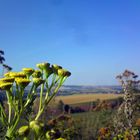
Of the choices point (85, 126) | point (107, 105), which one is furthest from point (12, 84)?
point (107, 105)

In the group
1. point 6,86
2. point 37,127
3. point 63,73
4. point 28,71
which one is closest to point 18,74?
point 28,71

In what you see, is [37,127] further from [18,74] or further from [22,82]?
[18,74]

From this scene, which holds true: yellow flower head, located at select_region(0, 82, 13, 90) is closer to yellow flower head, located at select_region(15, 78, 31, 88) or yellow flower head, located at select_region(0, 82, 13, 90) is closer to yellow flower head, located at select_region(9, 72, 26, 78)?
yellow flower head, located at select_region(15, 78, 31, 88)

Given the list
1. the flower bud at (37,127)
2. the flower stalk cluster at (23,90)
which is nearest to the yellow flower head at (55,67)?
the flower stalk cluster at (23,90)

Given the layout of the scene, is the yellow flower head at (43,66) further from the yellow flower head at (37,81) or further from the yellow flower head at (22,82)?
the yellow flower head at (22,82)

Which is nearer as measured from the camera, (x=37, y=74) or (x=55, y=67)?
(x=37, y=74)

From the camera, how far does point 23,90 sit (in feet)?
14.8

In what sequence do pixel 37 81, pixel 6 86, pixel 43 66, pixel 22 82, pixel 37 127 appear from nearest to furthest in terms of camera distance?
pixel 37 127 → pixel 6 86 → pixel 22 82 → pixel 37 81 → pixel 43 66

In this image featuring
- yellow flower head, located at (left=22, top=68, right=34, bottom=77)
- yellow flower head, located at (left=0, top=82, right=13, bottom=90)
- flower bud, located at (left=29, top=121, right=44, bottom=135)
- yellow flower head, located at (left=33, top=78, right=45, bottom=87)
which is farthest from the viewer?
yellow flower head, located at (left=22, top=68, right=34, bottom=77)

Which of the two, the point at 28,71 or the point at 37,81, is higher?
the point at 28,71

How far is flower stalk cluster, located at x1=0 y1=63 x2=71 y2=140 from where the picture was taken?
14.0ft

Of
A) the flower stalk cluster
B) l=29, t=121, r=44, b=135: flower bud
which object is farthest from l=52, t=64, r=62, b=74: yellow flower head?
l=29, t=121, r=44, b=135: flower bud

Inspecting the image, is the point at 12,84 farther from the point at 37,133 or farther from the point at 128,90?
the point at 128,90

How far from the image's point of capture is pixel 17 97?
4.55 m
